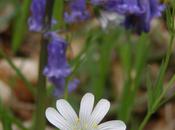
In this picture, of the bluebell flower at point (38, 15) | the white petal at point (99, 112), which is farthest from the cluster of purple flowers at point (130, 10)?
the white petal at point (99, 112)

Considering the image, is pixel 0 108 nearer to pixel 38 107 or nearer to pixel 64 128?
pixel 38 107

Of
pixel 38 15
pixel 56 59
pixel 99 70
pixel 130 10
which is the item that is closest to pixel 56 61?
pixel 56 59

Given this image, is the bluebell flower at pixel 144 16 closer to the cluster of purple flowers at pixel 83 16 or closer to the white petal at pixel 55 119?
the cluster of purple flowers at pixel 83 16

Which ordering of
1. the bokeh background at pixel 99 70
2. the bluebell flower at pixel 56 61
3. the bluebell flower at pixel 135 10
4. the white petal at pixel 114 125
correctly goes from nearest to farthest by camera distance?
the white petal at pixel 114 125 < the bluebell flower at pixel 135 10 < the bluebell flower at pixel 56 61 < the bokeh background at pixel 99 70

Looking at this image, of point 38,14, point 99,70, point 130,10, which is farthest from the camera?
point 99,70

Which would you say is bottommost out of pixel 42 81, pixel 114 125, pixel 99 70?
pixel 99 70

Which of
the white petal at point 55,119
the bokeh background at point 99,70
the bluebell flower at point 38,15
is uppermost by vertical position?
the bluebell flower at point 38,15

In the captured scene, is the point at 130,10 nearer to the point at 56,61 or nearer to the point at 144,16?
the point at 144,16
